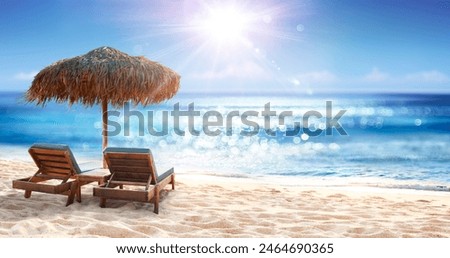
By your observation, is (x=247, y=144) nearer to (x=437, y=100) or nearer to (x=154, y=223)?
(x=154, y=223)

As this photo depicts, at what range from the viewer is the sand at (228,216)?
322cm

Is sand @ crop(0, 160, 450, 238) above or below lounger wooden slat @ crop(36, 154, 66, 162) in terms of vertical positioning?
below

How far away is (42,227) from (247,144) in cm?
1478

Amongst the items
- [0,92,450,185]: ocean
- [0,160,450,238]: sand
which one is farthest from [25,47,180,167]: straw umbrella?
[0,160,450,238]: sand

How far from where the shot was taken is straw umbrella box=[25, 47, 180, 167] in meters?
4.55

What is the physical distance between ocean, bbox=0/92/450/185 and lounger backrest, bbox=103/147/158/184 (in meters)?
1.37

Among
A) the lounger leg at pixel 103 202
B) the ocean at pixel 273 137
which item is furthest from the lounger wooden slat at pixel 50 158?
the ocean at pixel 273 137

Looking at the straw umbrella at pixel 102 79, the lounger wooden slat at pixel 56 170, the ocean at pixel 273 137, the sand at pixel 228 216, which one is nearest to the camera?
the sand at pixel 228 216

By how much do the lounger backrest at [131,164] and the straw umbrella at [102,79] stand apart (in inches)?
41.2

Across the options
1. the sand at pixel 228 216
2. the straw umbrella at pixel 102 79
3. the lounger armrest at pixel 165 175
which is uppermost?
the straw umbrella at pixel 102 79

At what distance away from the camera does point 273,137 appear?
20.0m

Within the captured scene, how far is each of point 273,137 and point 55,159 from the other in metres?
16.6

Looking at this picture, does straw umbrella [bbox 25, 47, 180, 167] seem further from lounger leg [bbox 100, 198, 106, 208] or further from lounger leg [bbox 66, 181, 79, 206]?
lounger leg [bbox 100, 198, 106, 208]
